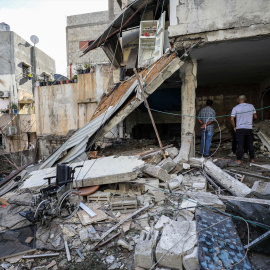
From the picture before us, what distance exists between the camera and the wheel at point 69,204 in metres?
3.69

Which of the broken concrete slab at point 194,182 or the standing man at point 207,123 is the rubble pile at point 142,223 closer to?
the broken concrete slab at point 194,182

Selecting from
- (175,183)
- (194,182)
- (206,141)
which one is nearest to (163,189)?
(175,183)

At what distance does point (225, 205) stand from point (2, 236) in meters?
4.02

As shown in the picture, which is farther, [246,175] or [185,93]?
[185,93]

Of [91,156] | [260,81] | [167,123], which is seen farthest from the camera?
[167,123]

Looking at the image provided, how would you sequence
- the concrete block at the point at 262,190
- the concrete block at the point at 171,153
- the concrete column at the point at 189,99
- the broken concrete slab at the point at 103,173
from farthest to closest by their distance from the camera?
the concrete column at the point at 189,99, the concrete block at the point at 171,153, the broken concrete slab at the point at 103,173, the concrete block at the point at 262,190

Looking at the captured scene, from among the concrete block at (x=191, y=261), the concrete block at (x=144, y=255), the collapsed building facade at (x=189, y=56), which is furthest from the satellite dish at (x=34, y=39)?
the concrete block at (x=191, y=261)

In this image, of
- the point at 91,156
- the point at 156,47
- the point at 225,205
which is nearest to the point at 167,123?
the point at 156,47

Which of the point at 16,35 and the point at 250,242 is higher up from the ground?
the point at 16,35

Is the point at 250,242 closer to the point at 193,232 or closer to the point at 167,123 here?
the point at 193,232

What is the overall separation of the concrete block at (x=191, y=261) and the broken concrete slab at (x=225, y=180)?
206 cm

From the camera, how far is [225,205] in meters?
3.60

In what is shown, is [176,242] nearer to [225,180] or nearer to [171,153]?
[225,180]

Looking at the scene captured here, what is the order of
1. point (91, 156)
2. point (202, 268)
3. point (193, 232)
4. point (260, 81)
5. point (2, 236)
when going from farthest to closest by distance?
point (260, 81)
point (91, 156)
point (2, 236)
point (193, 232)
point (202, 268)
